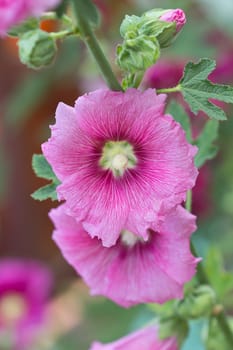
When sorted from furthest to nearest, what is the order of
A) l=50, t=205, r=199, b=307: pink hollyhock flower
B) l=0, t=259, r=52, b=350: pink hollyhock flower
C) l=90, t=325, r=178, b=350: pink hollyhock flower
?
l=0, t=259, r=52, b=350: pink hollyhock flower < l=90, t=325, r=178, b=350: pink hollyhock flower < l=50, t=205, r=199, b=307: pink hollyhock flower

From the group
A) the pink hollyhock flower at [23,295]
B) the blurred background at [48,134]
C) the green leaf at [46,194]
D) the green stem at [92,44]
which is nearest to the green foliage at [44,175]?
the green leaf at [46,194]

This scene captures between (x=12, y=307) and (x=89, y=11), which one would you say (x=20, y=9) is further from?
(x=12, y=307)

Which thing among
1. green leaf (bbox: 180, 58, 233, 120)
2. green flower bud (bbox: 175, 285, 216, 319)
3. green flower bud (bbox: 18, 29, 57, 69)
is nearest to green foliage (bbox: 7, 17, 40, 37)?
green flower bud (bbox: 18, 29, 57, 69)

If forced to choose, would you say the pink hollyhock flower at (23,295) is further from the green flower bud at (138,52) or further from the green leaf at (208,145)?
the green flower bud at (138,52)

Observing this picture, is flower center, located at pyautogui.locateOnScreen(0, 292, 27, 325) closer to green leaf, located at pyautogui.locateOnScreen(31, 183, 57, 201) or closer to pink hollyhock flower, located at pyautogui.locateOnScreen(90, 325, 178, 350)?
pink hollyhock flower, located at pyautogui.locateOnScreen(90, 325, 178, 350)

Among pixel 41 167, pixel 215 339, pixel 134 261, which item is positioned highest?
pixel 41 167

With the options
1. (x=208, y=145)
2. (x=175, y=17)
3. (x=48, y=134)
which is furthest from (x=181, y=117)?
(x=48, y=134)

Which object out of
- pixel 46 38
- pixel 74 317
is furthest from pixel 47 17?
pixel 74 317
